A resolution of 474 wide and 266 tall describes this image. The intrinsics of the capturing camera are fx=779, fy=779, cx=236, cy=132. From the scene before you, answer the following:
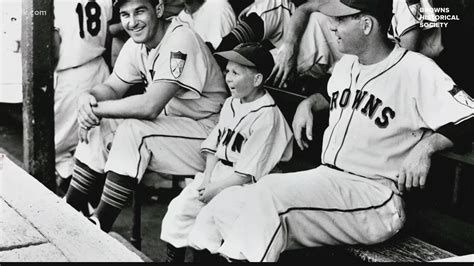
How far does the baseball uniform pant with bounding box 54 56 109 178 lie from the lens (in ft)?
15.6

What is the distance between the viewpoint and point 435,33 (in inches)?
126

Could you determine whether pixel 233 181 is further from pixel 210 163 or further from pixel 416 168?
pixel 416 168

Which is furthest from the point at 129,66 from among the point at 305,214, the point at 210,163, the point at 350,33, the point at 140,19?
the point at 305,214

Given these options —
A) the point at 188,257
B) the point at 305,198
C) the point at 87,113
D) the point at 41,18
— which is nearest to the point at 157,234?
the point at 188,257

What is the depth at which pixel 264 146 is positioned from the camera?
326cm

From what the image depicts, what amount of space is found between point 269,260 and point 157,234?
7.02 ft

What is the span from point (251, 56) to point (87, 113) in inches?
37.6

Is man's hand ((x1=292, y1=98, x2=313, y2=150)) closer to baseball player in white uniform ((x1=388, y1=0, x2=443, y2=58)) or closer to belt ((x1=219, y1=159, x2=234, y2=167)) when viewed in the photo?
belt ((x1=219, y1=159, x2=234, y2=167))

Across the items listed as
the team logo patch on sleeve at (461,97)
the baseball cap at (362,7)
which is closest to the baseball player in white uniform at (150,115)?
the baseball cap at (362,7)

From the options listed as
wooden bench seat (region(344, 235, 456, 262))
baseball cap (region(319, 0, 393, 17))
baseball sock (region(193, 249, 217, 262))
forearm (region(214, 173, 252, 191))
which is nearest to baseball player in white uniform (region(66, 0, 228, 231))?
forearm (region(214, 173, 252, 191))

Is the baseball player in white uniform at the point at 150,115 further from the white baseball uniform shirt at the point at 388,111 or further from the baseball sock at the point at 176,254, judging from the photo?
the white baseball uniform shirt at the point at 388,111

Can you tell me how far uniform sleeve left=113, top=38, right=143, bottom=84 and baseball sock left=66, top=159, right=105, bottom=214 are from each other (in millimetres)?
514

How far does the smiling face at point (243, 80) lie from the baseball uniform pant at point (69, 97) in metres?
1.61

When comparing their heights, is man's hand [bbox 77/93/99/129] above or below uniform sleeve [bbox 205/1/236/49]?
below
